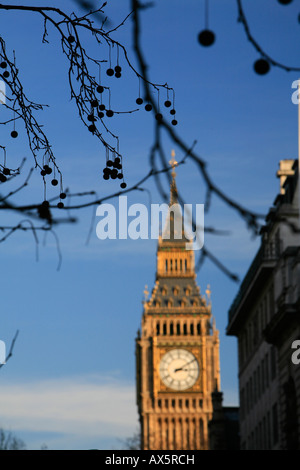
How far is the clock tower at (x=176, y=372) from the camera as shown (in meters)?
167

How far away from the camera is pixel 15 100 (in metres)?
9.79

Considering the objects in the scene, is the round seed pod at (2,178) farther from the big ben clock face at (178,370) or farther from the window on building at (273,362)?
the big ben clock face at (178,370)

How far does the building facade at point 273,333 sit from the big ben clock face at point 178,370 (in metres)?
93.2

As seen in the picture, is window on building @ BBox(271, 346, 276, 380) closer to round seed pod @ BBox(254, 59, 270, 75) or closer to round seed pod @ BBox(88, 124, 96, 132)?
round seed pod @ BBox(88, 124, 96, 132)

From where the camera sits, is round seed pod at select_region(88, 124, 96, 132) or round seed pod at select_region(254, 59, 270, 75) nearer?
round seed pod at select_region(254, 59, 270, 75)

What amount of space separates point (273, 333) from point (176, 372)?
117 metres

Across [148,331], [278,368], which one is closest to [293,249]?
[278,368]

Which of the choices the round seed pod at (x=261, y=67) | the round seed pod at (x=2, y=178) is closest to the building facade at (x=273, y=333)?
the round seed pod at (x=2, y=178)

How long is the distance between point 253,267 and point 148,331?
106 metres

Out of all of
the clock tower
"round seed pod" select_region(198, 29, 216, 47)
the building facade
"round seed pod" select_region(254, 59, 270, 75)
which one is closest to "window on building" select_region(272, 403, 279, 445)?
the building facade

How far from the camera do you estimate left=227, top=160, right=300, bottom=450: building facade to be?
4947 cm

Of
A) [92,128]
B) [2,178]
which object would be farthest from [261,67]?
[2,178]

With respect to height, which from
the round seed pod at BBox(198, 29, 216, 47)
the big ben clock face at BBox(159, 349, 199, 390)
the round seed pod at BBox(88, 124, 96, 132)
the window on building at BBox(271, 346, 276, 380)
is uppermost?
the big ben clock face at BBox(159, 349, 199, 390)

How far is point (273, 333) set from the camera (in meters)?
52.4
